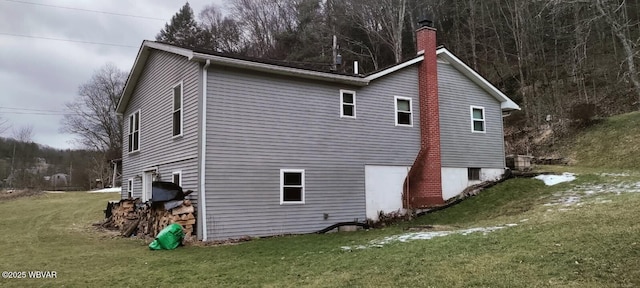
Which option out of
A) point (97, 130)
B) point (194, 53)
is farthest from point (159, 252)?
point (97, 130)

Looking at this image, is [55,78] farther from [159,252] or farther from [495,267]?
[495,267]

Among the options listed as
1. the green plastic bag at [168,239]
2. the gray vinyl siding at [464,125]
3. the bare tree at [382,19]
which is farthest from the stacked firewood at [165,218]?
the bare tree at [382,19]

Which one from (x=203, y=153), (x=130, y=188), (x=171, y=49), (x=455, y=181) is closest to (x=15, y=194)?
(x=130, y=188)

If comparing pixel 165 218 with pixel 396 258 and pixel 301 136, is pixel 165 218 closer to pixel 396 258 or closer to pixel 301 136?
pixel 301 136

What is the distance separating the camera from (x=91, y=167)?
49.9 metres

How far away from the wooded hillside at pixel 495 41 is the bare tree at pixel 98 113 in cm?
1273

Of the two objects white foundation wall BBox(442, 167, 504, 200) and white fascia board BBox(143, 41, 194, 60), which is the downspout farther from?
white foundation wall BBox(442, 167, 504, 200)

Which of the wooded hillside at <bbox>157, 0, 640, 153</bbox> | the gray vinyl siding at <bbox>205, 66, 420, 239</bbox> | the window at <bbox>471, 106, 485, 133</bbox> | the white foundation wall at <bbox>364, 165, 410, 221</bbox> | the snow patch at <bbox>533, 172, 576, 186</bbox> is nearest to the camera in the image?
the gray vinyl siding at <bbox>205, 66, 420, 239</bbox>

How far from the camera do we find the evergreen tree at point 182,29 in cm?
4319

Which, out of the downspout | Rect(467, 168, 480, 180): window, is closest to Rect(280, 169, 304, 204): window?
the downspout

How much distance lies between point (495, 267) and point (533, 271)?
487mm

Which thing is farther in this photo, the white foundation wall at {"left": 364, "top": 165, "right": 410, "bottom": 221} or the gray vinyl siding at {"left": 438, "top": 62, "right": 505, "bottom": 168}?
the gray vinyl siding at {"left": 438, "top": 62, "right": 505, "bottom": 168}

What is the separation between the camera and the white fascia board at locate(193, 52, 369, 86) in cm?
1141

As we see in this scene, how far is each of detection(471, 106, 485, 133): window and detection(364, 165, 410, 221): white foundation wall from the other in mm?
3873
